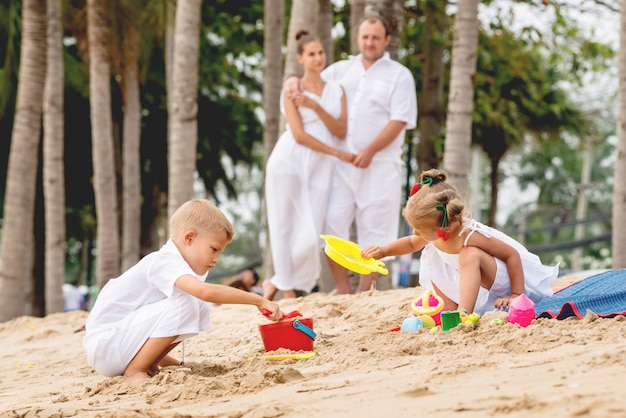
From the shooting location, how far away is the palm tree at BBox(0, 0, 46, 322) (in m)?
12.5

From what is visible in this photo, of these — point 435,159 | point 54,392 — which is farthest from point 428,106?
point 54,392

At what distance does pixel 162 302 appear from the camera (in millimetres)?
5383

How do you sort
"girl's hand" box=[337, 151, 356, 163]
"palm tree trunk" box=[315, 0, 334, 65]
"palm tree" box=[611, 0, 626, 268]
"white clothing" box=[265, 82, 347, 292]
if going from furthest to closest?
"palm tree trunk" box=[315, 0, 334, 65], "palm tree" box=[611, 0, 626, 268], "white clothing" box=[265, 82, 347, 292], "girl's hand" box=[337, 151, 356, 163]

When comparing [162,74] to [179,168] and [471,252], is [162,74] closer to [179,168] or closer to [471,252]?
[179,168]

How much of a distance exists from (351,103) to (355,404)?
17.0 ft

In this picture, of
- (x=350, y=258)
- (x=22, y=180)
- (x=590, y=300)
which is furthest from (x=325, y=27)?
(x=590, y=300)

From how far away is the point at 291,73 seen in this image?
34.3ft

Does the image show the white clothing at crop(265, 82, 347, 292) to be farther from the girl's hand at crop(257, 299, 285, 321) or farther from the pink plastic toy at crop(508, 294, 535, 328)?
the pink plastic toy at crop(508, 294, 535, 328)

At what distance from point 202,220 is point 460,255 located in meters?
1.53

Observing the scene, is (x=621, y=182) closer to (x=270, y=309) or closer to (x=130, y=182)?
(x=270, y=309)

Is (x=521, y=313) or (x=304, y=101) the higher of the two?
(x=304, y=101)

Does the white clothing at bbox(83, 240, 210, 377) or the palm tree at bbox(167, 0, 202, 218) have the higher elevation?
the palm tree at bbox(167, 0, 202, 218)

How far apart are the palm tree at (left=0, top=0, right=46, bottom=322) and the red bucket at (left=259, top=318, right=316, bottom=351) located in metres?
7.48

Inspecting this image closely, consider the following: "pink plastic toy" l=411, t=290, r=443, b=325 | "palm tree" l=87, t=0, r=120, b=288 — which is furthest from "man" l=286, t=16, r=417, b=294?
"palm tree" l=87, t=0, r=120, b=288
